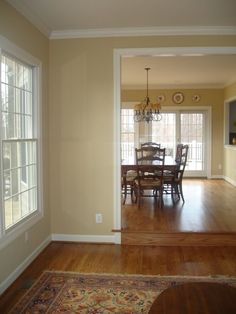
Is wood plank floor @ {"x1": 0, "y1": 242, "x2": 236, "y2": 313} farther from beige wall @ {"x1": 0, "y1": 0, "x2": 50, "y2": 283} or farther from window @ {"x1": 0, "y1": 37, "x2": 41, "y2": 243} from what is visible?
window @ {"x1": 0, "y1": 37, "x2": 41, "y2": 243}

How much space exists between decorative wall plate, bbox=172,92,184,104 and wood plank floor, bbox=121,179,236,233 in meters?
2.99

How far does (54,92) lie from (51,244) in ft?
6.32

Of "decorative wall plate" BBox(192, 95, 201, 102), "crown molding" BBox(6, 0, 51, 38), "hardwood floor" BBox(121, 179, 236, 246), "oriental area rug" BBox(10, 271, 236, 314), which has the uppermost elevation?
"crown molding" BBox(6, 0, 51, 38)

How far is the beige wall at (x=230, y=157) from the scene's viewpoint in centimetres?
821

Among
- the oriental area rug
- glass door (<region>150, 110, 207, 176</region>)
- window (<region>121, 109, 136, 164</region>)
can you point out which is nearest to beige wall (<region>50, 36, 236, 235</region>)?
the oriental area rug

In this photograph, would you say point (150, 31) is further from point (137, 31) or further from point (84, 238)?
point (84, 238)

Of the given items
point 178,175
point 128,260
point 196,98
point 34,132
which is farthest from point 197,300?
point 196,98

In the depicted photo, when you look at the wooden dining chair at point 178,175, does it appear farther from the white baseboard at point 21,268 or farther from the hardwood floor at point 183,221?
the white baseboard at point 21,268

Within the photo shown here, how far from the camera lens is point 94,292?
115 inches

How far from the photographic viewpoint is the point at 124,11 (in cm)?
348

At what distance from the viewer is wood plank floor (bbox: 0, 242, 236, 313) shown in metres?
3.36

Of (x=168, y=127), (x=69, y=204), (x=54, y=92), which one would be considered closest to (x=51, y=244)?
(x=69, y=204)

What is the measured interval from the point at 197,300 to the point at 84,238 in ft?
8.40

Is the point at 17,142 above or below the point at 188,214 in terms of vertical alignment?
above
